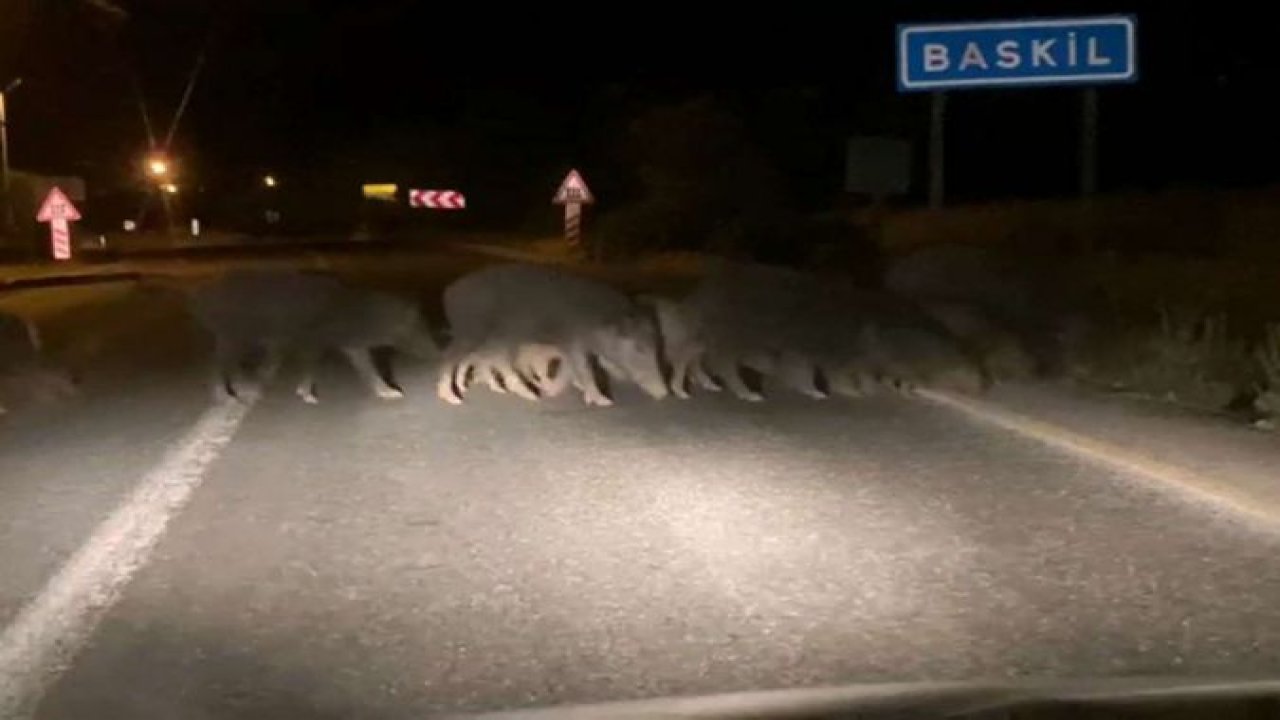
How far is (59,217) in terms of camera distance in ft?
159

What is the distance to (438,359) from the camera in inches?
865

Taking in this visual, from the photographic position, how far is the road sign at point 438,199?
73688 millimetres

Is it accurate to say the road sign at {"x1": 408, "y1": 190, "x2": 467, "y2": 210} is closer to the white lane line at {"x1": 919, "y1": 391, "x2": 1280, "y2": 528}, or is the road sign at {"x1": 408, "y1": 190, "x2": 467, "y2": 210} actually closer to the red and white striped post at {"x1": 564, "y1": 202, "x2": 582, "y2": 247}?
the red and white striped post at {"x1": 564, "y1": 202, "x2": 582, "y2": 247}

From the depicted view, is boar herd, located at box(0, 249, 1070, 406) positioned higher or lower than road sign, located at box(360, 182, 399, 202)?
higher

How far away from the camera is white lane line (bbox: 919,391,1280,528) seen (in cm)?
1218

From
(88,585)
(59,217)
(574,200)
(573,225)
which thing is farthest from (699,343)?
(573,225)

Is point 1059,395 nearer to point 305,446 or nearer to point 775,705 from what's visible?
point 305,446

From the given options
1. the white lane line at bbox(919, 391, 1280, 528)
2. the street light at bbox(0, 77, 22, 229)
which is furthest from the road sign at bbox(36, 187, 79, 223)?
the white lane line at bbox(919, 391, 1280, 528)

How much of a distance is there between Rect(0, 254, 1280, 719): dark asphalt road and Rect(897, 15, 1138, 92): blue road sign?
900 cm

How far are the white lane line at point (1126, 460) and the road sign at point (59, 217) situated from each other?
33753 mm

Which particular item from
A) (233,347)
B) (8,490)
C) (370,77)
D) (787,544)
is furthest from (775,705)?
(370,77)

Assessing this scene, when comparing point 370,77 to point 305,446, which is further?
point 370,77

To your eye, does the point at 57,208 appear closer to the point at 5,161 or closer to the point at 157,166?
the point at 5,161

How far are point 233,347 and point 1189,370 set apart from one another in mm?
9179
